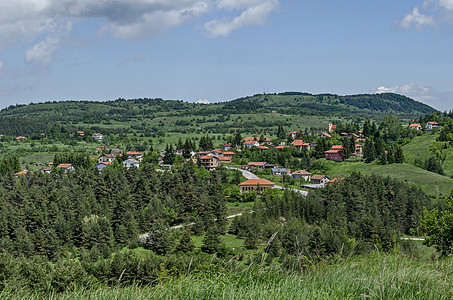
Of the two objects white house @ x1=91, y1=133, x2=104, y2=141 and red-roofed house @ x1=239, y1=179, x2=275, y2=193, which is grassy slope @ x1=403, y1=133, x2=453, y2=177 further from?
white house @ x1=91, y1=133, x2=104, y2=141

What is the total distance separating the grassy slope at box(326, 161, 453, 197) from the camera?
67938mm

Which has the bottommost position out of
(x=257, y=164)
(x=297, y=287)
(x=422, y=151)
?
(x=257, y=164)

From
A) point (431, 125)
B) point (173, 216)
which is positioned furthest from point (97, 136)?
point (431, 125)

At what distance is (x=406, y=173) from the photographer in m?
75.9

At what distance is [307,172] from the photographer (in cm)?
7931

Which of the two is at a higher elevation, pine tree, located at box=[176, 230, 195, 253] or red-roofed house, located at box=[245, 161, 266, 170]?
red-roofed house, located at box=[245, 161, 266, 170]

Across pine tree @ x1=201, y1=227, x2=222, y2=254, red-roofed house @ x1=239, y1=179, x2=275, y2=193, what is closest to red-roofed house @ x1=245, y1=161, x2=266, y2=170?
red-roofed house @ x1=239, y1=179, x2=275, y2=193

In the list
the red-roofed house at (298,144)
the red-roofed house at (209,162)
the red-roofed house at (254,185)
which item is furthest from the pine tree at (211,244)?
the red-roofed house at (298,144)

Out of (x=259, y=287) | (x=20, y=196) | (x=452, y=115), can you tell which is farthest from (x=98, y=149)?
(x=259, y=287)

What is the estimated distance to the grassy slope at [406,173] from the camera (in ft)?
223

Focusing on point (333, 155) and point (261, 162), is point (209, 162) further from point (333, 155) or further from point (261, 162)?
point (333, 155)

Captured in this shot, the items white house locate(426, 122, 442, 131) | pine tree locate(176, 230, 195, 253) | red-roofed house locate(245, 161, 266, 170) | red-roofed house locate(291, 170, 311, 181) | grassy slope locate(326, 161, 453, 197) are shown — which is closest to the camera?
pine tree locate(176, 230, 195, 253)

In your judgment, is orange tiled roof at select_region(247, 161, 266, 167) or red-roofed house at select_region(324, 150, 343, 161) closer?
orange tiled roof at select_region(247, 161, 266, 167)

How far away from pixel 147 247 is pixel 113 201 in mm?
12269
